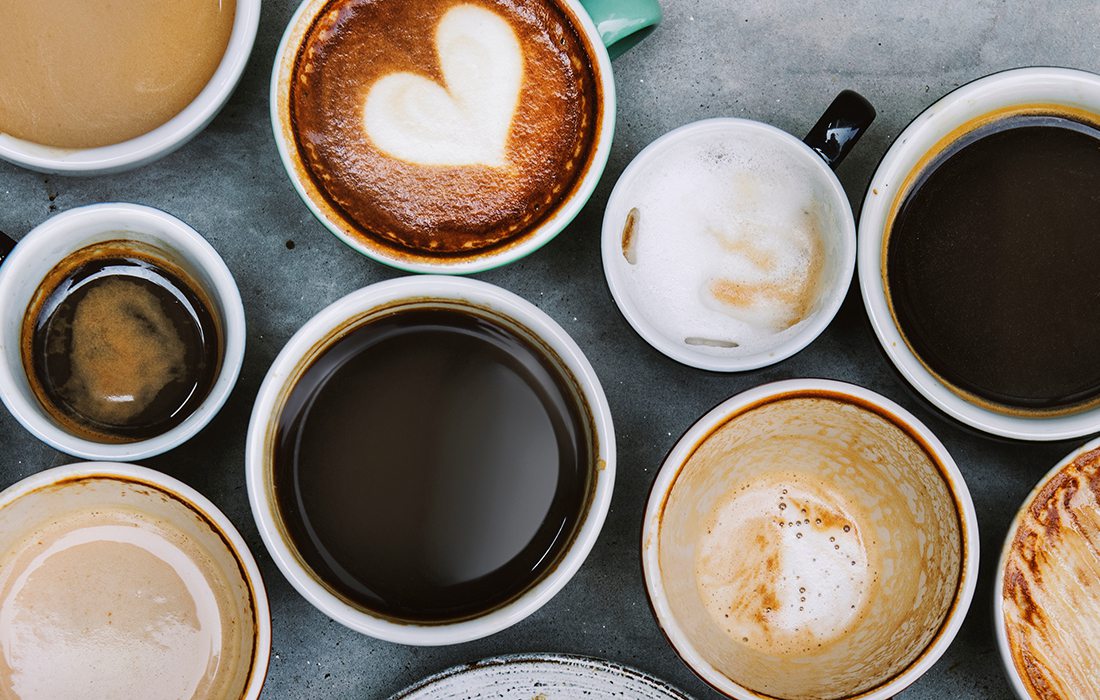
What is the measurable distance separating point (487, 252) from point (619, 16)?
311 millimetres

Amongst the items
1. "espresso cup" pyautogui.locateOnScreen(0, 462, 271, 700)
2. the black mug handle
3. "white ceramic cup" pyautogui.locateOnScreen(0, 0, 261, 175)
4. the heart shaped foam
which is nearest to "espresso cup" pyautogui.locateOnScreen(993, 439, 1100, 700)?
the black mug handle

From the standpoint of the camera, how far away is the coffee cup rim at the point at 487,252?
958 millimetres

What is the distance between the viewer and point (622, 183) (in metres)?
1.00

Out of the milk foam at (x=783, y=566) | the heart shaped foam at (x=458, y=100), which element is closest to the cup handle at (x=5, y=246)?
the heart shaped foam at (x=458, y=100)

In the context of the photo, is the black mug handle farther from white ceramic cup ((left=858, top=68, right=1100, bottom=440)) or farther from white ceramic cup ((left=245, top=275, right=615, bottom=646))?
white ceramic cup ((left=245, top=275, right=615, bottom=646))

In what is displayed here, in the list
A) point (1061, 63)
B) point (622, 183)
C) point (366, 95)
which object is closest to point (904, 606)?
point (622, 183)

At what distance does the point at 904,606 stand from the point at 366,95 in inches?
34.3

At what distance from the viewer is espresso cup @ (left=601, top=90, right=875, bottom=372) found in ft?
3.45

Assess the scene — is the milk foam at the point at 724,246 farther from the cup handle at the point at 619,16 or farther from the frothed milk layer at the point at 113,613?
the frothed milk layer at the point at 113,613

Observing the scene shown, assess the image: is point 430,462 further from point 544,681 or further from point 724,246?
point 724,246

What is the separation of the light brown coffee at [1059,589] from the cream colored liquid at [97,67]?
1.12 m

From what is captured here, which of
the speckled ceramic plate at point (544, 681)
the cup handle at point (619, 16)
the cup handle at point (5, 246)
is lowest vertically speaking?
the speckled ceramic plate at point (544, 681)

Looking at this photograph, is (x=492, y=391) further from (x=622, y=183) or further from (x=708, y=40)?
(x=708, y=40)

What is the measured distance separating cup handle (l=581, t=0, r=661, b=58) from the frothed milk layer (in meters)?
0.76
